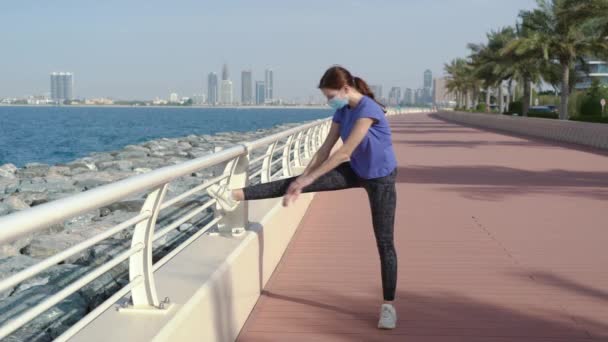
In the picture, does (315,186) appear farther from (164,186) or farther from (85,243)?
(85,243)

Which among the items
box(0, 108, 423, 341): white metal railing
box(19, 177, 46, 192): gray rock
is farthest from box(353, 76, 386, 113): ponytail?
box(19, 177, 46, 192): gray rock

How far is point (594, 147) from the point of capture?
25.4m

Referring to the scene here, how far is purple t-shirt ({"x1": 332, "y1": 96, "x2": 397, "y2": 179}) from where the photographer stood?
4.44 metres

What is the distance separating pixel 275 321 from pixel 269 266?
126cm

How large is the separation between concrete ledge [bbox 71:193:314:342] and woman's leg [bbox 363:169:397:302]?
92 centimetres

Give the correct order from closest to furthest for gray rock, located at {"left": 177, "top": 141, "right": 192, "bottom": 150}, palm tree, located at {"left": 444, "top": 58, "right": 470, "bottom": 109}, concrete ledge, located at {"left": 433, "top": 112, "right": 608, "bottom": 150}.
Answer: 1. concrete ledge, located at {"left": 433, "top": 112, "right": 608, "bottom": 150}
2. gray rock, located at {"left": 177, "top": 141, "right": 192, "bottom": 150}
3. palm tree, located at {"left": 444, "top": 58, "right": 470, "bottom": 109}

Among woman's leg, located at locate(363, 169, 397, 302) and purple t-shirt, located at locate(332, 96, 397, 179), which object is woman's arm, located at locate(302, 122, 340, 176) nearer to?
purple t-shirt, located at locate(332, 96, 397, 179)

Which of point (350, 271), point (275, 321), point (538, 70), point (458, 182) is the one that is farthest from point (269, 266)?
point (538, 70)

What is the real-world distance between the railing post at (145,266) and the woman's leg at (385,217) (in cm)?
149

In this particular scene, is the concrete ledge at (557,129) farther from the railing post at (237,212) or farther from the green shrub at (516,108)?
the railing post at (237,212)

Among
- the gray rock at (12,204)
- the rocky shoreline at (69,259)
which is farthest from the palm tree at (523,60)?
the gray rock at (12,204)

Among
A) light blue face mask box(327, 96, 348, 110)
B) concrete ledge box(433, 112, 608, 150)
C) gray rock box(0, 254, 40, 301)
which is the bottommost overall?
gray rock box(0, 254, 40, 301)

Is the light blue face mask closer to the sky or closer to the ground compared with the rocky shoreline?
closer to the sky

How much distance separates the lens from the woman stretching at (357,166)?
4387 mm
